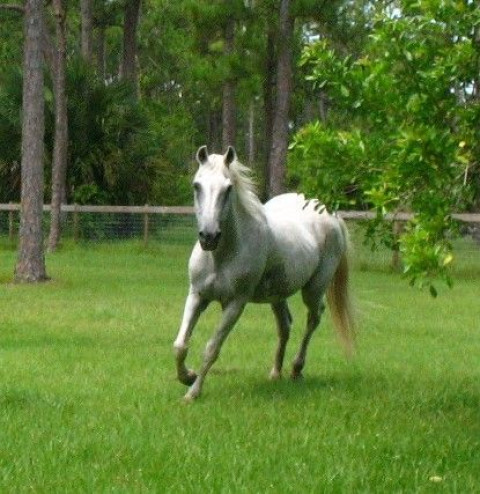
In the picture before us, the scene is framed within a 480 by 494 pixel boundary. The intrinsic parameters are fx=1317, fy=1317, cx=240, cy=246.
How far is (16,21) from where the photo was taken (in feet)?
176

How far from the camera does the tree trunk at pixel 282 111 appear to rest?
30.9 metres

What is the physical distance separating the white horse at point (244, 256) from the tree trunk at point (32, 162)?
35.9 feet

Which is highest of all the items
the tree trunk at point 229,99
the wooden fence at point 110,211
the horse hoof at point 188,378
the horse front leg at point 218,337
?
the tree trunk at point 229,99

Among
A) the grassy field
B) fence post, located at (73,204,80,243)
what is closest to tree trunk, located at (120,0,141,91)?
fence post, located at (73,204,80,243)

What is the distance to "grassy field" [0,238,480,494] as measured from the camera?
6859mm

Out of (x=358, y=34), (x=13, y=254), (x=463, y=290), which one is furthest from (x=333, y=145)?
(x=358, y=34)

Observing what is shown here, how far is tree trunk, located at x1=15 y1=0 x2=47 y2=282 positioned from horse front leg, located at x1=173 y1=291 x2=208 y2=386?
40.7 ft

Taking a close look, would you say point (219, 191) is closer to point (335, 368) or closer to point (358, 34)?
point (335, 368)

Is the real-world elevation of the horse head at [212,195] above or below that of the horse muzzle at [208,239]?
above

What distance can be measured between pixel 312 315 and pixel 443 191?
426 cm

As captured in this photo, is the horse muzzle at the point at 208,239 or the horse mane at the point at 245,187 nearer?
the horse muzzle at the point at 208,239

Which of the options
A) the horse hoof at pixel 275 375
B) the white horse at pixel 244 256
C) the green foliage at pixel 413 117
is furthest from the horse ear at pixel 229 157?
the horse hoof at pixel 275 375

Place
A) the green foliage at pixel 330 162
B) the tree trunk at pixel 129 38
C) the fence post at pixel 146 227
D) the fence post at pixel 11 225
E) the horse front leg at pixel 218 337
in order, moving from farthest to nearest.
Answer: the tree trunk at pixel 129 38
the fence post at pixel 11 225
the fence post at pixel 146 227
the horse front leg at pixel 218 337
the green foliage at pixel 330 162

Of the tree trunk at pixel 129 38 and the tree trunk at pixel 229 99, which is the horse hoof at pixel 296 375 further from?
the tree trunk at pixel 129 38
